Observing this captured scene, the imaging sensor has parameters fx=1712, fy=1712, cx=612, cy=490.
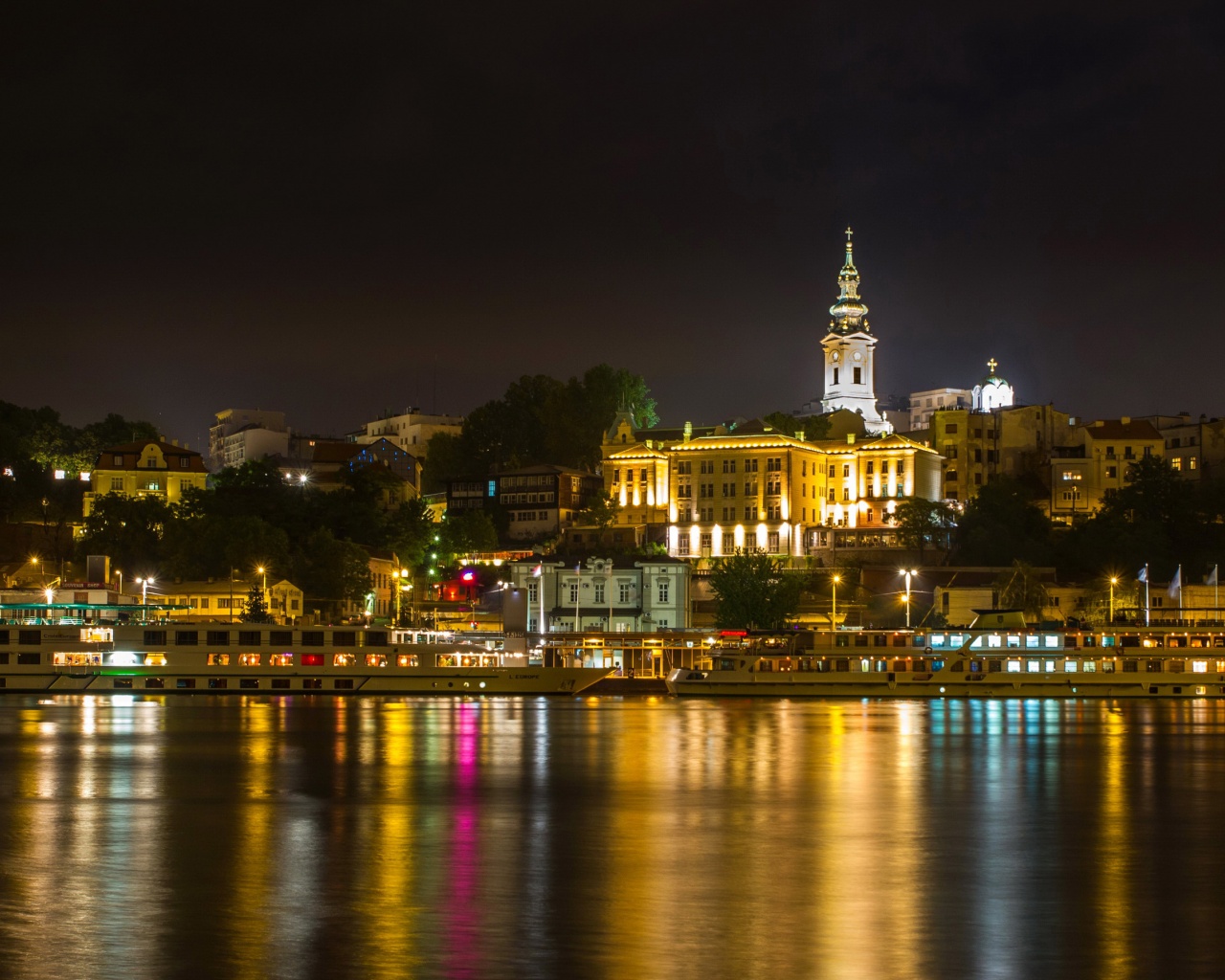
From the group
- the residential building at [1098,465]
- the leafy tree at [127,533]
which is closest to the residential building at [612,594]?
the leafy tree at [127,533]

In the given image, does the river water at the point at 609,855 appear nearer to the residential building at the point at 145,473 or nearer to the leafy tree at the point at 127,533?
the leafy tree at the point at 127,533

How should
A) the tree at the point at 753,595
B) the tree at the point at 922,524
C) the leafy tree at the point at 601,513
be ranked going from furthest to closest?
1. the leafy tree at the point at 601,513
2. the tree at the point at 922,524
3. the tree at the point at 753,595

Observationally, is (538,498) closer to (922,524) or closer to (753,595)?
(922,524)

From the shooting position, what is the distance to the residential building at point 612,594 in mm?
111562

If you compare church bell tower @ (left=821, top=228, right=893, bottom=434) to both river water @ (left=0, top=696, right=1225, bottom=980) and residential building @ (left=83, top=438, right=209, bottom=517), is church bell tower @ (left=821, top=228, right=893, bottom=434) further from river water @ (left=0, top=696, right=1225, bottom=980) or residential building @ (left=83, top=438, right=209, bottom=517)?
river water @ (left=0, top=696, right=1225, bottom=980)

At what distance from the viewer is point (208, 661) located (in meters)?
75.6

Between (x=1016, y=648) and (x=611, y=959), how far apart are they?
61661mm

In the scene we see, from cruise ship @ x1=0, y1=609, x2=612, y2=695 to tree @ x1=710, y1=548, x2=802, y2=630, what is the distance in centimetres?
3099

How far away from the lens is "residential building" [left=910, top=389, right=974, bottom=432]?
19012 cm

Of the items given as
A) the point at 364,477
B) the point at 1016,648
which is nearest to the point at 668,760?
the point at 1016,648

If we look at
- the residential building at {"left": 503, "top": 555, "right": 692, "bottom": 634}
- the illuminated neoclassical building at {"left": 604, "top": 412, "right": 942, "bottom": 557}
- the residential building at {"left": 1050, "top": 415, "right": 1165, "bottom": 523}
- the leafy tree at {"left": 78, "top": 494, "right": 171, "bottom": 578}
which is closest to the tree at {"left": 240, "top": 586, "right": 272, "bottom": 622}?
the leafy tree at {"left": 78, "top": 494, "right": 171, "bottom": 578}

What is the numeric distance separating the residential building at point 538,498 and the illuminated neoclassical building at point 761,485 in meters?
6.42

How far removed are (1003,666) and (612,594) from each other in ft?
128

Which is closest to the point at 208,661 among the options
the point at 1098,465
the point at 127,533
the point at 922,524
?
the point at 127,533
